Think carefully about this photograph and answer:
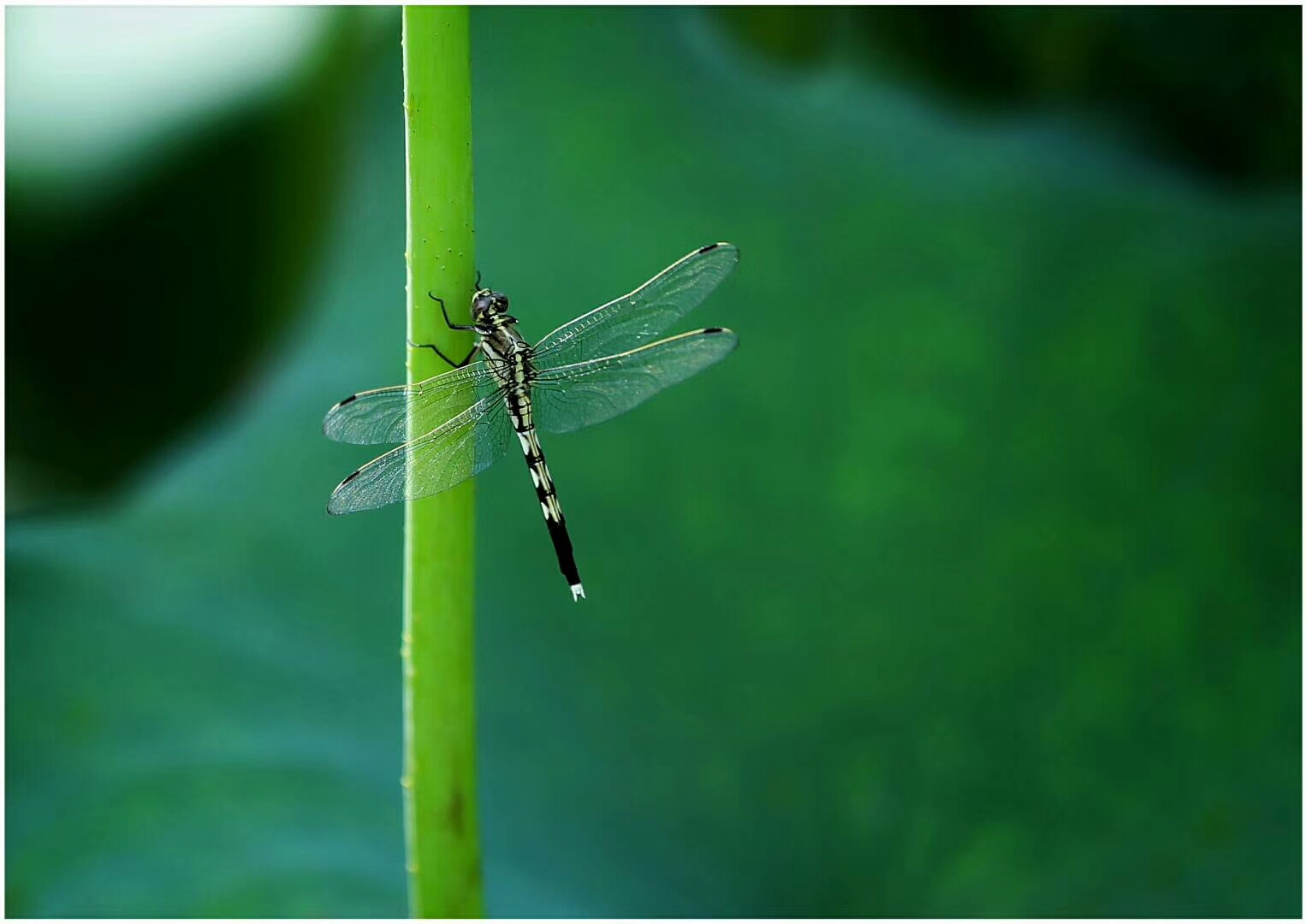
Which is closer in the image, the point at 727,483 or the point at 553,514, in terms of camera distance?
the point at 553,514

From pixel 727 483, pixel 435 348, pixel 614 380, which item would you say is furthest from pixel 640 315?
pixel 435 348

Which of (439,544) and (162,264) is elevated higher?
(162,264)

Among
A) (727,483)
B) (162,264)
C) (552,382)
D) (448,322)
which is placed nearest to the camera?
(448,322)

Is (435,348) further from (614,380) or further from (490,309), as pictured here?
(614,380)

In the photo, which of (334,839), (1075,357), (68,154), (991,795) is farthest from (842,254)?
(68,154)

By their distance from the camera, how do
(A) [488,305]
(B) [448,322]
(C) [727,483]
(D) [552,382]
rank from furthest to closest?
1. (C) [727,483]
2. (D) [552,382]
3. (A) [488,305]
4. (B) [448,322]

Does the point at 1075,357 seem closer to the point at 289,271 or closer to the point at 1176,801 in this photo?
the point at 1176,801

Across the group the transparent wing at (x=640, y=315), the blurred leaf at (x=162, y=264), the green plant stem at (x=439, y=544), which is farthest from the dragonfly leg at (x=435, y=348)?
the blurred leaf at (x=162, y=264)
